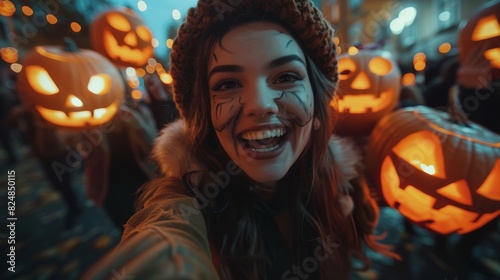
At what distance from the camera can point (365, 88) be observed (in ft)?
5.92

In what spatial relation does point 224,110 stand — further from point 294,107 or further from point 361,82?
point 361,82

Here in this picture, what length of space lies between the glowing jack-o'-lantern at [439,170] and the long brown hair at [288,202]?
39 centimetres

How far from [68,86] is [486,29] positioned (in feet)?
10.3

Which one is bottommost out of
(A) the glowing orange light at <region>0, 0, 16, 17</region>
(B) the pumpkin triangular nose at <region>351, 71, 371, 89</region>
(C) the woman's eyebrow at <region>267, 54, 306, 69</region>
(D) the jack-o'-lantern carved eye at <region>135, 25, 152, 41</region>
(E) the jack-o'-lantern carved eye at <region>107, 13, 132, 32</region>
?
(B) the pumpkin triangular nose at <region>351, 71, 371, 89</region>

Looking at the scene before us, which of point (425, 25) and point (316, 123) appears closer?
point (316, 123)

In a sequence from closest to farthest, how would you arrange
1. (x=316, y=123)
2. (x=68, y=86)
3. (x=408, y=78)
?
(x=316, y=123), (x=68, y=86), (x=408, y=78)

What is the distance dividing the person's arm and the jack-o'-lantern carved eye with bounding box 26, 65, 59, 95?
5.60ft

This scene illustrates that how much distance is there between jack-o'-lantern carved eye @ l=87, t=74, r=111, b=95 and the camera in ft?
6.06

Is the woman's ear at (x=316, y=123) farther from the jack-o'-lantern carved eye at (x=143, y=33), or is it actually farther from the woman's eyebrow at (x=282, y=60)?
the jack-o'-lantern carved eye at (x=143, y=33)

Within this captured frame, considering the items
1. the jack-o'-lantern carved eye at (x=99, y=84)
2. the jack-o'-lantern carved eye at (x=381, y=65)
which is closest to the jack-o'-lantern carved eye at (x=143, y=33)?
the jack-o'-lantern carved eye at (x=99, y=84)

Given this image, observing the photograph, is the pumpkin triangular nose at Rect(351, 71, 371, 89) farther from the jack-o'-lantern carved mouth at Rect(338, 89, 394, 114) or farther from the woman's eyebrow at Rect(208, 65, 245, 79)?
the woman's eyebrow at Rect(208, 65, 245, 79)

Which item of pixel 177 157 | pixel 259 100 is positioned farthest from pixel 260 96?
pixel 177 157

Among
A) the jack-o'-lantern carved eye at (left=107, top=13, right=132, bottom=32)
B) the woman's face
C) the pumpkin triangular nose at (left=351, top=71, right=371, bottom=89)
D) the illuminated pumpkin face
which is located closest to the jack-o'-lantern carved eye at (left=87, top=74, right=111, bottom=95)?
the jack-o'-lantern carved eye at (left=107, top=13, right=132, bottom=32)

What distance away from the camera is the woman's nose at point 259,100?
2.79ft
